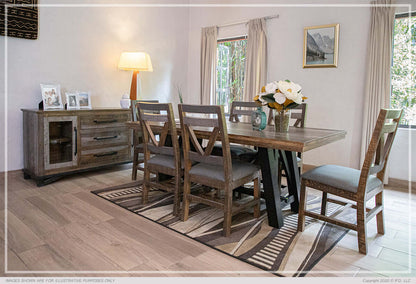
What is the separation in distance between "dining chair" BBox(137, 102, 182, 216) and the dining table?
0.33 feet

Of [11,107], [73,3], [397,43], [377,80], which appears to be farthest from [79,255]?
[397,43]

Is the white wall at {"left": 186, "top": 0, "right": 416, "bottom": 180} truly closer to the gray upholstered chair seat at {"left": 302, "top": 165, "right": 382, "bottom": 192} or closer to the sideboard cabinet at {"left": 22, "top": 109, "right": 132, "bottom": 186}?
the gray upholstered chair seat at {"left": 302, "top": 165, "right": 382, "bottom": 192}

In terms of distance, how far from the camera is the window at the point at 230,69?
197 inches

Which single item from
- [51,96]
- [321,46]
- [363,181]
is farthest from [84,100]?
[363,181]

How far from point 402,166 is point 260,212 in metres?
2.08

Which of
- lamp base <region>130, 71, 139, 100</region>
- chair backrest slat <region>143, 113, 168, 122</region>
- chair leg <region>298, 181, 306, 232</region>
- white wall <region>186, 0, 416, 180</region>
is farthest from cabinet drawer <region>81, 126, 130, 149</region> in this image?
chair leg <region>298, 181, 306, 232</region>

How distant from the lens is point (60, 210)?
8.68 feet

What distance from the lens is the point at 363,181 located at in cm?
198

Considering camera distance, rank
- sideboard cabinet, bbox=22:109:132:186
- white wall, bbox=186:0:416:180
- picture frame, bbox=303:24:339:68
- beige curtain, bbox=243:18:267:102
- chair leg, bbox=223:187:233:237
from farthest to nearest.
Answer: beige curtain, bbox=243:18:267:102, picture frame, bbox=303:24:339:68, white wall, bbox=186:0:416:180, sideboard cabinet, bbox=22:109:132:186, chair leg, bbox=223:187:233:237

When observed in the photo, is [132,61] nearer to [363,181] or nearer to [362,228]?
[363,181]

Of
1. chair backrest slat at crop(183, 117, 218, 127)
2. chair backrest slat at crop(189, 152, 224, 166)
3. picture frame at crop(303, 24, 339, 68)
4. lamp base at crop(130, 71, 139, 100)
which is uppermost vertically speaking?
picture frame at crop(303, 24, 339, 68)

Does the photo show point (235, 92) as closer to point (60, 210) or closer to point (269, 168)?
point (269, 168)

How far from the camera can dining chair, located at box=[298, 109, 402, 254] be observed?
6.42ft

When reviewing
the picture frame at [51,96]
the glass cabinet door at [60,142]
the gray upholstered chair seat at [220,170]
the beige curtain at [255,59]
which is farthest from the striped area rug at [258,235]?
the beige curtain at [255,59]
